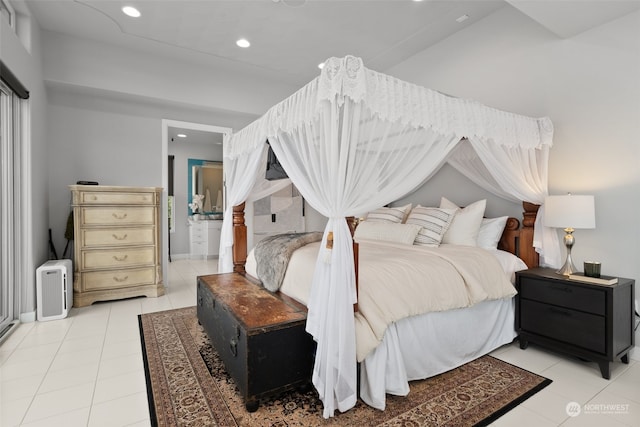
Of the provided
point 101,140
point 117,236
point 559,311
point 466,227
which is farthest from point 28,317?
point 559,311

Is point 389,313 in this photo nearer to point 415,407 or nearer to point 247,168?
point 415,407

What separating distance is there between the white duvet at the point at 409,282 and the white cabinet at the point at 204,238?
4.54m

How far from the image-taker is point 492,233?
3.03 m

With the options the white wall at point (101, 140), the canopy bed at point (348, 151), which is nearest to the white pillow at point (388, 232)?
the canopy bed at point (348, 151)

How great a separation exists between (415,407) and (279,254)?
1405mm

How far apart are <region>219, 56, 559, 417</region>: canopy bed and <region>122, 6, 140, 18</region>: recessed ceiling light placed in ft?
6.65

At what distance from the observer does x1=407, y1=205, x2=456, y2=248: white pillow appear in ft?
9.90

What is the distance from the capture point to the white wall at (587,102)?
2465 mm

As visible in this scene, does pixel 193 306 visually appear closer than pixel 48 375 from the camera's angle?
No

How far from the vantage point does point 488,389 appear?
6.58ft

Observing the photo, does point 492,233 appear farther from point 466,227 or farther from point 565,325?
point 565,325

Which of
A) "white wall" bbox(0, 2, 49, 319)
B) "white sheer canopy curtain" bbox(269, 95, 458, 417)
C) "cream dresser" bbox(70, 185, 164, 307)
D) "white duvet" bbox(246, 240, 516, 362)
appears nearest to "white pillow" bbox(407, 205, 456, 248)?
"white duvet" bbox(246, 240, 516, 362)

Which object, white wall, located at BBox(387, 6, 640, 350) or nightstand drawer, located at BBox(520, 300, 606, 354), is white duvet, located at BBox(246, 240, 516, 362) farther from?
white wall, located at BBox(387, 6, 640, 350)

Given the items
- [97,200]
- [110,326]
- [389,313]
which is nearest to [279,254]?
Answer: [389,313]
